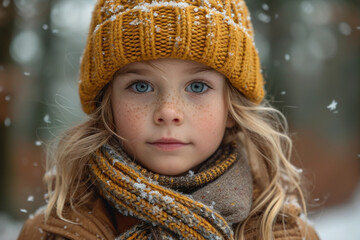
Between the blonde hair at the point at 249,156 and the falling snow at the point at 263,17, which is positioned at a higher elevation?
the falling snow at the point at 263,17

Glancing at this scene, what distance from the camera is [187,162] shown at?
1.89m

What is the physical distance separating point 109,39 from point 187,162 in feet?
2.12

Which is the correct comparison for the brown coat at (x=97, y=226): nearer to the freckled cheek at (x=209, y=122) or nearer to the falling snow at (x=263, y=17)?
the freckled cheek at (x=209, y=122)

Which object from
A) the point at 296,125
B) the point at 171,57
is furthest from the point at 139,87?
the point at 296,125

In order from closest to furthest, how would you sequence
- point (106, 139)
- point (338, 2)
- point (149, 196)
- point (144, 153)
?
point (149, 196), point (144, 153), point (106, 139), point (338, 2)

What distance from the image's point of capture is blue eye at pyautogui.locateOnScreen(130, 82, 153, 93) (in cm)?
186

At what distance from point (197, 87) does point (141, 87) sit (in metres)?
0.25

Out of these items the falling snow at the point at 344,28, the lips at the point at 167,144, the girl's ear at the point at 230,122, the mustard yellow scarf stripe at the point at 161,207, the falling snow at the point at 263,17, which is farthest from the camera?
the falling snow at the point at 344,28

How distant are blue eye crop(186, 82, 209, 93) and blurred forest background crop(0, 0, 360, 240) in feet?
10.5

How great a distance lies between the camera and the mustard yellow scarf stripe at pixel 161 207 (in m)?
1.71

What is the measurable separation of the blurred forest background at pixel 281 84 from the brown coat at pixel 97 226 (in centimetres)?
309

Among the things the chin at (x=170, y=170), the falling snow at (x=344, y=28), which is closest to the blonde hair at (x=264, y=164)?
the chin at (x=170, y=170)

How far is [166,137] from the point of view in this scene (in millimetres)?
1803

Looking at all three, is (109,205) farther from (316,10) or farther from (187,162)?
(316,10)
